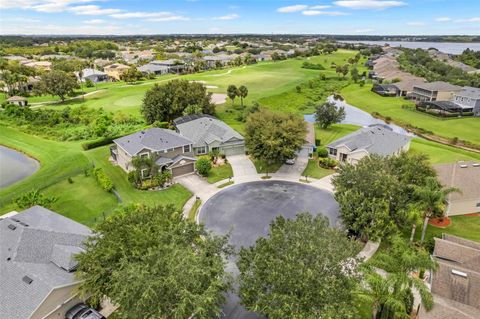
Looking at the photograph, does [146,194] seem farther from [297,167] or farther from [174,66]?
[174,66]

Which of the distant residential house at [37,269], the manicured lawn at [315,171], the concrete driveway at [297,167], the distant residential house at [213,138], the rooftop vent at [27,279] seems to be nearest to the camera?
the distant residential house at [37,269]

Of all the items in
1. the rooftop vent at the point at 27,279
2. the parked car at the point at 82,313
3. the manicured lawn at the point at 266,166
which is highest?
the rooftop vent at the point at 27,279

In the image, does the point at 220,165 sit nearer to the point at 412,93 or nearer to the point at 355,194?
the point at 355,194

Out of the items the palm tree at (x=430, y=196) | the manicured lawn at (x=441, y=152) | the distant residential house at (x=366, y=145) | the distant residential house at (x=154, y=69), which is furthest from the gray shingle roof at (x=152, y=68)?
the palm tree at (x=430, y=196)

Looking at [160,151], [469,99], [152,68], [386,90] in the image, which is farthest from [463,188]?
[152,68]

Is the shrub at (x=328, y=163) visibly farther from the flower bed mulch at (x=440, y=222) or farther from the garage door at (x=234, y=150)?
the flower bed mulch at (x=440, y=222)

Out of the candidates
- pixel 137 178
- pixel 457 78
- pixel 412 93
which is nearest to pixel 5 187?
pixel 137 178
